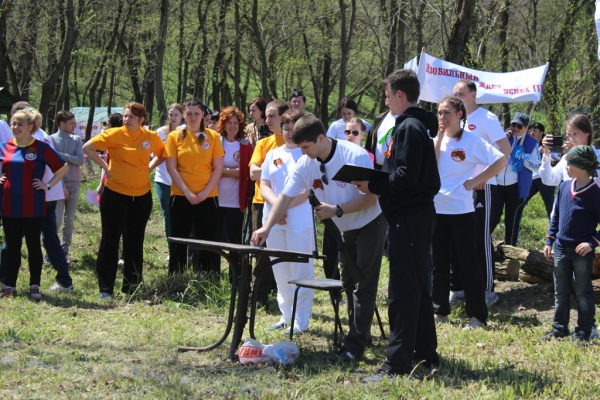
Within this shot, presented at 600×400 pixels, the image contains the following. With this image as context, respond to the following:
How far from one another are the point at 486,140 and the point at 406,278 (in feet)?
9.85

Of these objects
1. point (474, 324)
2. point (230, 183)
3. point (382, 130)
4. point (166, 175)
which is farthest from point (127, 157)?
point (474, 324)

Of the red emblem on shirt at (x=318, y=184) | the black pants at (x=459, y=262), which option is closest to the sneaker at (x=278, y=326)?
the black pants at (x=459, y=262)

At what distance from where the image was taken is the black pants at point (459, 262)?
6641 mm

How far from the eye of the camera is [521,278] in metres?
8.42

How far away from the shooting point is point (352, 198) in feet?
17.7

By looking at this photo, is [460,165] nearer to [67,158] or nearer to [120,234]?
[120,234]

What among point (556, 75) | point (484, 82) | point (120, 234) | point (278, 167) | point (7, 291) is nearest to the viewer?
point (278, 167)

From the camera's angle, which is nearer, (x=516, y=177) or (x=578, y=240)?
(x=578, y=240)

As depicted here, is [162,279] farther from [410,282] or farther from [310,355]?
[410,282]

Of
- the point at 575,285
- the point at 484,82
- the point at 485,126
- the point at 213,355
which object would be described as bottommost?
the point at 213,355

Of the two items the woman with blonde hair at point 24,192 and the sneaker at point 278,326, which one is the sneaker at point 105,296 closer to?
the woman with blonde hair at point 24,192

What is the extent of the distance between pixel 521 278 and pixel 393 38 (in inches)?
628

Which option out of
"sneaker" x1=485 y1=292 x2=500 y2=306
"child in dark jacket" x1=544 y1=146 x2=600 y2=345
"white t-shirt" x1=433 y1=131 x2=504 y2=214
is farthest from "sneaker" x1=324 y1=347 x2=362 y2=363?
"sneaker" x1=485 y1=292 x2=500 y2=306

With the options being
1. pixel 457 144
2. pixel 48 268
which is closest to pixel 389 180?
pixel 457 144
